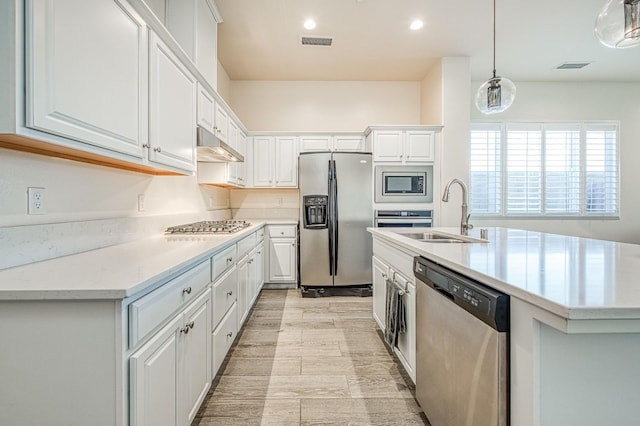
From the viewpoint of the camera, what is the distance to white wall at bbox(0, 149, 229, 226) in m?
1.22

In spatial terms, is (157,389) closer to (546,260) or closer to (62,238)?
(62,238)

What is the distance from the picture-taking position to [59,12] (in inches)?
41.4

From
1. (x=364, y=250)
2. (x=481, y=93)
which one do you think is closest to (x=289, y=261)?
(x=364, y=250)

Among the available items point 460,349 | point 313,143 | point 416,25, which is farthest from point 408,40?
point 460,349

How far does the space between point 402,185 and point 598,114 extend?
377 cm

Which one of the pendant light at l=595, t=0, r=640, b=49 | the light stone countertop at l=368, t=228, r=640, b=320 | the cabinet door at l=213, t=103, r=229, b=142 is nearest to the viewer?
the light stone countertop at l=368, t=228, r=640, b=320

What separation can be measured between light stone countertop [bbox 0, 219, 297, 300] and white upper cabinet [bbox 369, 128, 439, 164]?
9.83 ft

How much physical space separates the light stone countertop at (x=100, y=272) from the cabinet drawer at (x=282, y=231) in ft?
7.82

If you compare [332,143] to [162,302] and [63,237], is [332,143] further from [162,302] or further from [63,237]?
[162,302]

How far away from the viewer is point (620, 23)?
163 cm

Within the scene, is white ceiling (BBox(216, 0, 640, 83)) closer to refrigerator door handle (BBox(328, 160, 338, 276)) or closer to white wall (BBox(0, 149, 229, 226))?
refrigerator door handle (BBox(328, 160, 338, 276))

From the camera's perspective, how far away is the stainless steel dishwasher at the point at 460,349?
98cm

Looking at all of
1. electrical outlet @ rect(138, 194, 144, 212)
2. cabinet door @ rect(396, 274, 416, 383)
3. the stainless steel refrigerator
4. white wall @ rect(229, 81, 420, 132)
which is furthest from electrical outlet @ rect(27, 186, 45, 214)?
white wall @ rect(229, 81, 420, 132)

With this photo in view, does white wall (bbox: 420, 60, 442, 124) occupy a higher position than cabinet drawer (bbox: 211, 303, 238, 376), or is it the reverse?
white wall (bbox: 420, 60, 442, 124)
